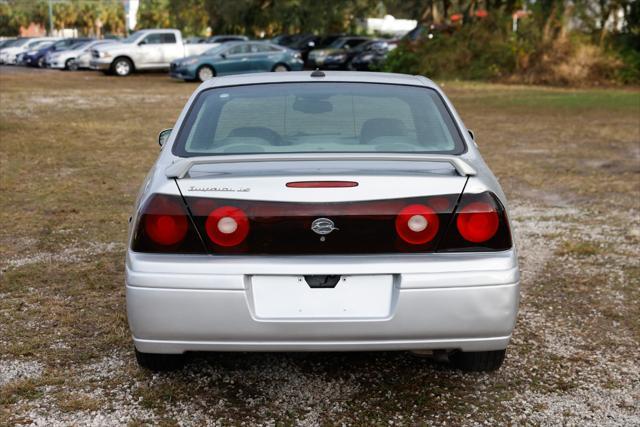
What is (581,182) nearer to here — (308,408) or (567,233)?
(567,233)

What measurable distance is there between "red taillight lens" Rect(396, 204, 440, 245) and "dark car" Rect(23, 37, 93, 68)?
4205cm

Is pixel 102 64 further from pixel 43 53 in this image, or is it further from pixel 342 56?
pixel 43 53

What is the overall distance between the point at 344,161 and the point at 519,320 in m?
1.90

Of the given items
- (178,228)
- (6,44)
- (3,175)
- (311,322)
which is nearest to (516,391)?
(311,322)

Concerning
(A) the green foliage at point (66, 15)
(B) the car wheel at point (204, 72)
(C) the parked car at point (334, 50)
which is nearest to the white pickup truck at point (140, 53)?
(B) the car wheel at point (204, 72)

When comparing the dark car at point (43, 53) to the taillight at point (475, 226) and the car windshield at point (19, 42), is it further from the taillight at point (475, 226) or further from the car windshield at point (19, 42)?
the taillight at point (475, 226)

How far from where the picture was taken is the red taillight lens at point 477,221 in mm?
3402

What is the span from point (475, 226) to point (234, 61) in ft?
88.6

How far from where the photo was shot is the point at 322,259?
334 centimetres

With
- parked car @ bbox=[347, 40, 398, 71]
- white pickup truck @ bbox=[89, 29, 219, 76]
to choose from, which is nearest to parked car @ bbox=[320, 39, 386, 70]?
parked car @ bbox=[347, 40, 398, 71]

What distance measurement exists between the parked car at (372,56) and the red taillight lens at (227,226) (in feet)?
102

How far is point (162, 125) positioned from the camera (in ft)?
52.1

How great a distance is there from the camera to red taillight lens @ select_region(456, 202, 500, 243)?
3.40 metres

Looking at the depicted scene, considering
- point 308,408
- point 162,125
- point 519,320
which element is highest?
point 308,408
